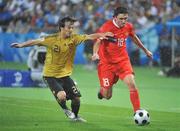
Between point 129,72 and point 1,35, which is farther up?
point 129,72

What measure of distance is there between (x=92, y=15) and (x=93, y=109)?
19.6m

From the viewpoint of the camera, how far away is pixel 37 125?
15.0m

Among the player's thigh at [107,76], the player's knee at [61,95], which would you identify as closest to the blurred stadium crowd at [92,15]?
the player's thigh at [107,76]

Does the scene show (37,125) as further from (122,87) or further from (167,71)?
(167,71)

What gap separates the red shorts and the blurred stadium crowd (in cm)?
1834

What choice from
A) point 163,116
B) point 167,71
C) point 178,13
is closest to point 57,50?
point 163,116

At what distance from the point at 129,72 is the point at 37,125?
8.05 feet

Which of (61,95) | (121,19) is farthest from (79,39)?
(61,95)

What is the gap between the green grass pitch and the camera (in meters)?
15.0

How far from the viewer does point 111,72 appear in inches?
663

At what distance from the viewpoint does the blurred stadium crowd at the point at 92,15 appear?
36906 millimetres

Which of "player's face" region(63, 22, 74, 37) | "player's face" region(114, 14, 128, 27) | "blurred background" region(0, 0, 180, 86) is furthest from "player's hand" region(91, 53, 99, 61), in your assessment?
"blurred background" region(0, 0, 180, 86)

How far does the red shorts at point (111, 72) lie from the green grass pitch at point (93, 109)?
805 millimetres

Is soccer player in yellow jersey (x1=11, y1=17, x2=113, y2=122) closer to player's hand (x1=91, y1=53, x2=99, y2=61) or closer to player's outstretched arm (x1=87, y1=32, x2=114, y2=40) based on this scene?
player's outstretched arm (x1=87, y1=32, x2=114, y2=40)
